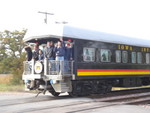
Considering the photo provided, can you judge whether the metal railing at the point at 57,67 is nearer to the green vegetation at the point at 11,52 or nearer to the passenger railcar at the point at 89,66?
the passenger railcar at the point at 89,66

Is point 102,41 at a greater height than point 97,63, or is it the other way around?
point 102,41

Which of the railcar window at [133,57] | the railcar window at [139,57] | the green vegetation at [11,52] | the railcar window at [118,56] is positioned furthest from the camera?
the green vegetation at [11,52]

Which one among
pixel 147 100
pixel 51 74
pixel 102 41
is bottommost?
pixel 147 100

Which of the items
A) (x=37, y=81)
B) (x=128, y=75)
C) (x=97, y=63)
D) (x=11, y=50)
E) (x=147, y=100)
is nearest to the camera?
(x=147, y=100)

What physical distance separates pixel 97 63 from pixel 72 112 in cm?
642

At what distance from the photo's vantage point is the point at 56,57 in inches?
600

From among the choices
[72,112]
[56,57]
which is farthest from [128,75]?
[72,112]

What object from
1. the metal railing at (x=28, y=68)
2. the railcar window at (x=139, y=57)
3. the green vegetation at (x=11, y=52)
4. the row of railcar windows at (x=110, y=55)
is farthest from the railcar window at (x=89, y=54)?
the green vegetation at (x=11, y=52)

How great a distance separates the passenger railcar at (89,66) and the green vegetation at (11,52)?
1159cm

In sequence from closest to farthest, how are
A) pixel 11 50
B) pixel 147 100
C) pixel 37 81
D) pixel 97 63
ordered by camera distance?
pixel 147 100 < pixel 37 81 < pixel 97 63 < pixel 11 50

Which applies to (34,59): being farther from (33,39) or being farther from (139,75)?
(139,75)

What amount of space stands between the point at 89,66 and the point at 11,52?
50.0 feet

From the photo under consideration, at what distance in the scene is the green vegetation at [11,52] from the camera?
93.4ft

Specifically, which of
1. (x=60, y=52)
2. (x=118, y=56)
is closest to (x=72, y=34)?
(x=60, y=52)
